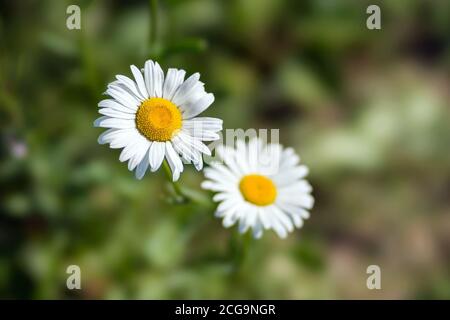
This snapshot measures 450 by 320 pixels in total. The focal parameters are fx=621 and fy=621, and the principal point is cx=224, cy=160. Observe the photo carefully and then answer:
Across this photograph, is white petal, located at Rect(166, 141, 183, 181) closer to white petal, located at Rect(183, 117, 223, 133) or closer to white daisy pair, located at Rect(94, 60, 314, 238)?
white daisy pair, located at Rect(94, 60, 314, 238)

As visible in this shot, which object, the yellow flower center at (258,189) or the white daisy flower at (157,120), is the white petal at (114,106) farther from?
the yellow flower center at (258,189)

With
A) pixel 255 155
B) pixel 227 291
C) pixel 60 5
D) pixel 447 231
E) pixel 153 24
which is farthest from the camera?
pixel 447 231

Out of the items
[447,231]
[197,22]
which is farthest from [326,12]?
[447,231]

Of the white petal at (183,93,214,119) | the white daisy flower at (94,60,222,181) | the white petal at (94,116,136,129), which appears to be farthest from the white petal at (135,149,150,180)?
the white petal at (183,93,214,119)

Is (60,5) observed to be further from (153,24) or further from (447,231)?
(447,231)

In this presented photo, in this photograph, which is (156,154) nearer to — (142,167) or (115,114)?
(142,167)

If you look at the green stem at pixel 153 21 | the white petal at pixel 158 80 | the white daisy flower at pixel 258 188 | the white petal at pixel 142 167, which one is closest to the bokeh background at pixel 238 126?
the green stem at pixel 153 21
